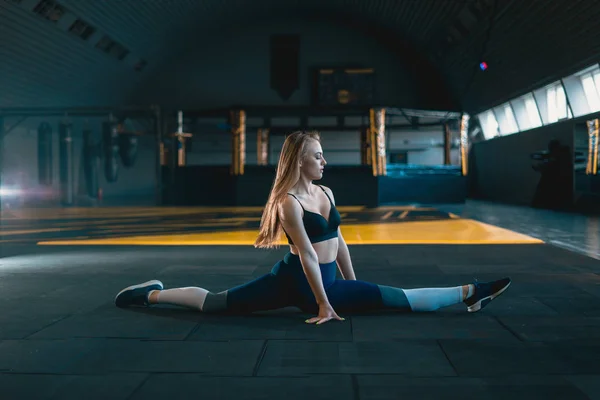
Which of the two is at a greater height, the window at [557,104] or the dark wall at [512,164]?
the window at [557,104]

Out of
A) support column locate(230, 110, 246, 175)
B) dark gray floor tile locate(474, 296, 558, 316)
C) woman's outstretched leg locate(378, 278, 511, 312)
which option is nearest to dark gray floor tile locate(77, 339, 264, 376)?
woman's outstretched leg locate(378, 278, 511, 312)

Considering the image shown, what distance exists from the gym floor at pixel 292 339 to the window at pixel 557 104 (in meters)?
10.2

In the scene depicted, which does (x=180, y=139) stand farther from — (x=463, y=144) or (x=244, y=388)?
(x=244, y=388)

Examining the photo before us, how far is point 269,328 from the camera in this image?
10.5 ft

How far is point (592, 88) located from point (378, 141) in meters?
6.19

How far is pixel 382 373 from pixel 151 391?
3.05 ft

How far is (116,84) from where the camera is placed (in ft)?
70.8

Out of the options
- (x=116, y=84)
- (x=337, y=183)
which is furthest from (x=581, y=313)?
(x=116, y=84)

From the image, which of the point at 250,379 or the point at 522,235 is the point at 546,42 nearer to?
the point at 522,235

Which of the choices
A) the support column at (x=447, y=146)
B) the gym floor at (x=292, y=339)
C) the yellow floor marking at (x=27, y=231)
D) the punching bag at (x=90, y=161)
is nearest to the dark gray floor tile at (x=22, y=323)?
the gym floor at (x=292, y=339)

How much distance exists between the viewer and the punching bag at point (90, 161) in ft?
66.3

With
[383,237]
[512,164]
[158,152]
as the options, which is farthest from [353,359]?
[512,164]

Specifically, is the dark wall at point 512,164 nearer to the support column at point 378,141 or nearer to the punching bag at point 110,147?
the support column at point 378,141

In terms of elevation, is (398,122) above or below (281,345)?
above
